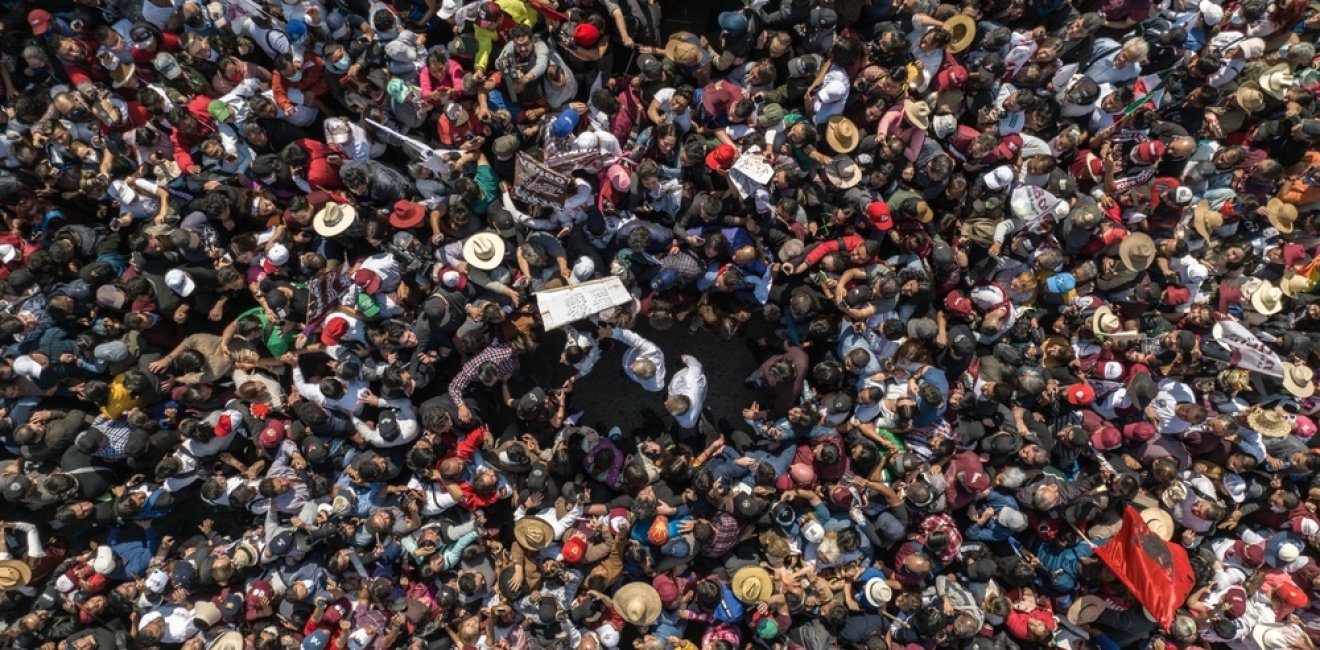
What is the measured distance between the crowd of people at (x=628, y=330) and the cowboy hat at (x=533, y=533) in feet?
0.30

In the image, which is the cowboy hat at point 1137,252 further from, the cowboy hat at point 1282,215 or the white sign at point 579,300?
the white sign at point 579,300

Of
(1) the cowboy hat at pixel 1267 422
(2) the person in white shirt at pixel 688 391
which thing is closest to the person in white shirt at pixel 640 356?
(2) the person in white shirt at pixel 688 391

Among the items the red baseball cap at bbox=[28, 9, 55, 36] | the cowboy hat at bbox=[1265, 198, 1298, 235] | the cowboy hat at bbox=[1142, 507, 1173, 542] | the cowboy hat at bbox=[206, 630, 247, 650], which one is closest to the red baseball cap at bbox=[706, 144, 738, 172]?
the cowboy hat at bbox=[1142, 507, 1173, 542]

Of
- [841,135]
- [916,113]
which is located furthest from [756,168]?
[916,113]

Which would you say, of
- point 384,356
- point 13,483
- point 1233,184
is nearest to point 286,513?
point 384,356

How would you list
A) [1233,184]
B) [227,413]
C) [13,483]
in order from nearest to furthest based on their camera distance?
[13,483] → [227,413] → [1233,184]

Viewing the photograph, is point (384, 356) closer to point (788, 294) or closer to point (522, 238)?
point (522, 238)

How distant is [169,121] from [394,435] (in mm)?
4416

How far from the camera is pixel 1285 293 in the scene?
8.56 metres

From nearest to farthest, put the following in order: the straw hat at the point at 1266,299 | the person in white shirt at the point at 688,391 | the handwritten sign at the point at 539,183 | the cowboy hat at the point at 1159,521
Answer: the handwritten sign at the point at 539,183 → the person in white shirt at the point at 688,391 → the cowboy hat at the point at 1159,521 → the straw hat at the point at 1266,299

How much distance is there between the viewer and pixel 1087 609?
784 centimetres

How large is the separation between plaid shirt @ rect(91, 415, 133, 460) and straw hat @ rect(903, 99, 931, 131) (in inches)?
374

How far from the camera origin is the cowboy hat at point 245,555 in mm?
7481

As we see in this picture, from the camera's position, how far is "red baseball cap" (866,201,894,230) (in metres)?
7.63
